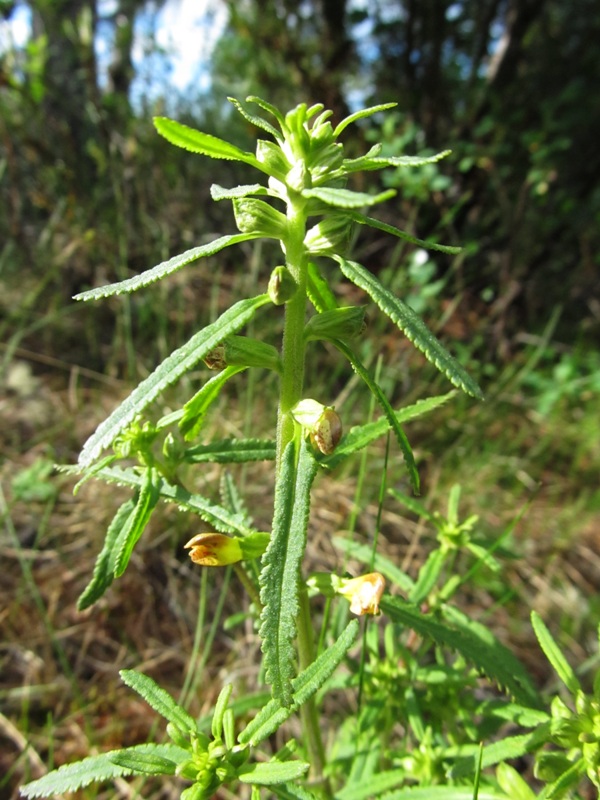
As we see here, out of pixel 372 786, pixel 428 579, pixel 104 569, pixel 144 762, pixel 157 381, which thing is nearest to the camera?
pixel 157 381

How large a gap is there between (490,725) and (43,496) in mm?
1827

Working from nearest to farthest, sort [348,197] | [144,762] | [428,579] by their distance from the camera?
[348,197] < [144,762] < [428,579]

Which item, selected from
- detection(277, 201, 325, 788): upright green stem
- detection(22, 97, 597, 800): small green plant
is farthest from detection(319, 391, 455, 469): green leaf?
detection(277, 201, 325, 788): upright green stem

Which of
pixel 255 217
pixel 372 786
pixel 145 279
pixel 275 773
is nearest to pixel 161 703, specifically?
pixel 275 773

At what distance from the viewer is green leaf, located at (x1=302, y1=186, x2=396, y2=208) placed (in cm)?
71

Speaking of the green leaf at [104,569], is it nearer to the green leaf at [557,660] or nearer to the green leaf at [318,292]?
the green leaf at [318,292]

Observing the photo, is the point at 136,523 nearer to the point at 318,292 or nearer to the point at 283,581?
the point at 283,581

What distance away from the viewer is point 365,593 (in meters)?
1.04

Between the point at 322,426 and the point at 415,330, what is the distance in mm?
197

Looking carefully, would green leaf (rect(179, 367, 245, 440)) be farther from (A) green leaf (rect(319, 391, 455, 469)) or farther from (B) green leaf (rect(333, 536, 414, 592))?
(B) green leaf (rect(333, 536, 414, 592))

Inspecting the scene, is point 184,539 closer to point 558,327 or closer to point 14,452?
point 14,452

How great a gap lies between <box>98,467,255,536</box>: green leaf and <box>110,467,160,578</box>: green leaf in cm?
2

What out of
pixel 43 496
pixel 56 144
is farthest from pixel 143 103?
pixel 43 496

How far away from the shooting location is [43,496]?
2.46 metres
